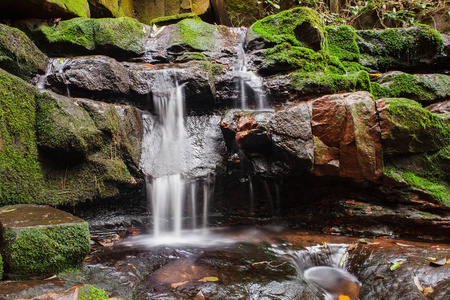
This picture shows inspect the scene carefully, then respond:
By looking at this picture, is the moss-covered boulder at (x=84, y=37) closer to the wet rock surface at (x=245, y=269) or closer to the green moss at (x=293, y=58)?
the green moss at (x=293, y=58)

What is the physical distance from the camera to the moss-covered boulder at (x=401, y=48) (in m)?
7.15

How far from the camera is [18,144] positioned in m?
3.38

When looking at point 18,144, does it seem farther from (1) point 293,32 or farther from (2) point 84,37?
(1) point 293,32

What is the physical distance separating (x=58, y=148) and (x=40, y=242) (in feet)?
5.56

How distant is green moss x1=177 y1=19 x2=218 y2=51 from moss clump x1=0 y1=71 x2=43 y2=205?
4.31 metres

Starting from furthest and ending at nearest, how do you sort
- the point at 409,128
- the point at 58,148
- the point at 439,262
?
the point at 409,128 < the point at 58,148 < the point at 439,262

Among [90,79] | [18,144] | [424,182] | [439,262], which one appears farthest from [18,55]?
[424,182]

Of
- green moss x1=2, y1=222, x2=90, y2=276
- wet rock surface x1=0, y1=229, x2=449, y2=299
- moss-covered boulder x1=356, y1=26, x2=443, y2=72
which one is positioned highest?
moss-covered boulder x1=356, y1=26, x2=443, y2=72

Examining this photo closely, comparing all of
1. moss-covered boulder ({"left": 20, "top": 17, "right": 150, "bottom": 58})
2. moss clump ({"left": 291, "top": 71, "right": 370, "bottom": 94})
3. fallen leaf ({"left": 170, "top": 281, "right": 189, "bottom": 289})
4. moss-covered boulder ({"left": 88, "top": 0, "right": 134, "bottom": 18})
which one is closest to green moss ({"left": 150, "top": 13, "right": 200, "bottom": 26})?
moss-covered boulder ({"left": 88, "top": 0, "right": 134, "bottom": 18})

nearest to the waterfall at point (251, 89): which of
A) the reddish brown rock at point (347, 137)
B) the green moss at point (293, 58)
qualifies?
the green moss at point (293, 58)

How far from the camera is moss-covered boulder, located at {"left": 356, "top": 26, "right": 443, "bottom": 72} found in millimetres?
7152

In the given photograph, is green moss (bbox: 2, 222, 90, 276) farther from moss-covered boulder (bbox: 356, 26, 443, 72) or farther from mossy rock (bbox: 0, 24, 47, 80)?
moss-covered boulder (bbox: 356, 26, 443, 72)

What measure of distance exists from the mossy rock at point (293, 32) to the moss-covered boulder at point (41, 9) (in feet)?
15.6

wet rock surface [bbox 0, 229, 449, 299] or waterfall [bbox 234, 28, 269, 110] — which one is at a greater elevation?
waterfall [bbox 234, 28, 269, 110]
